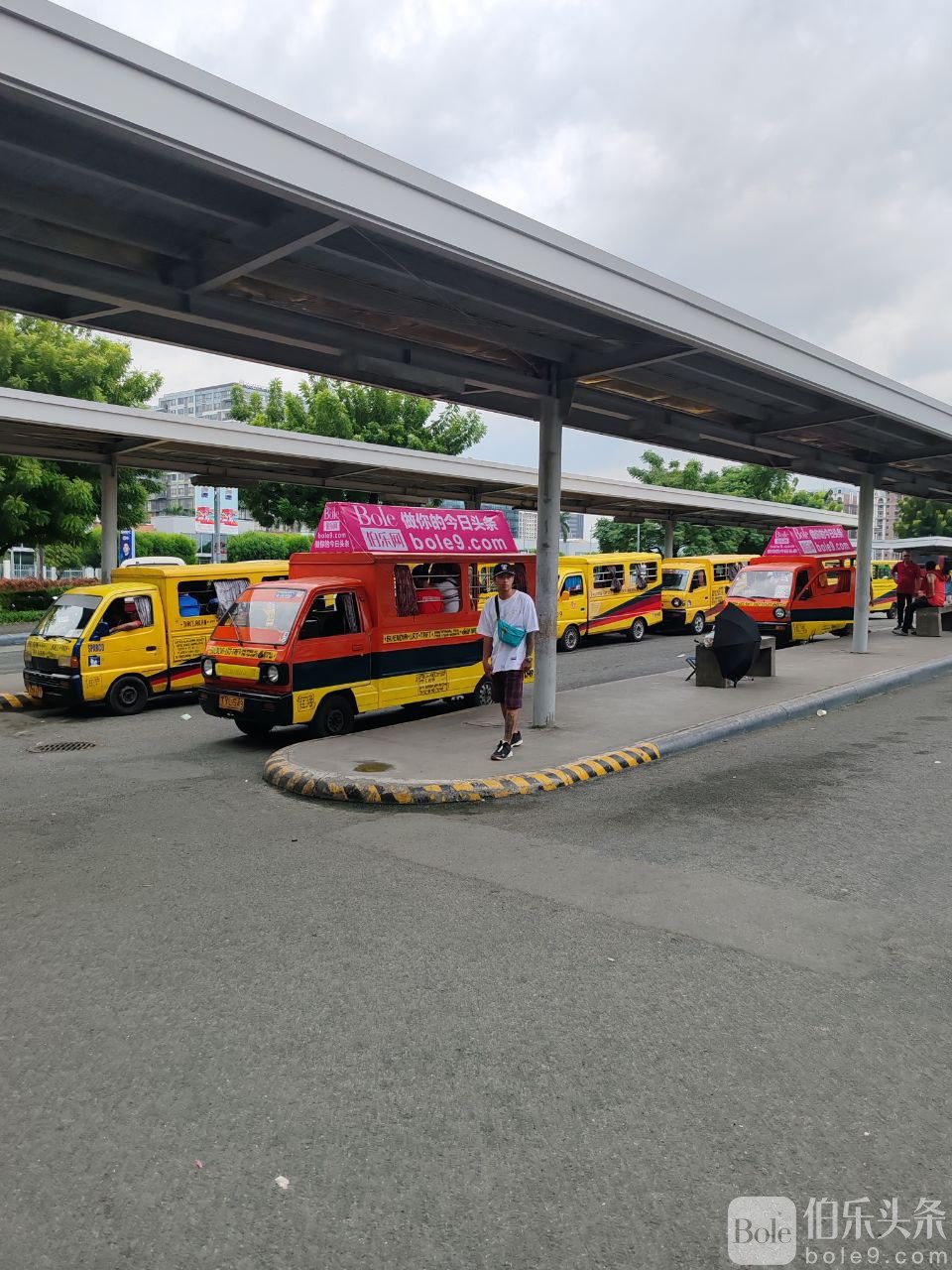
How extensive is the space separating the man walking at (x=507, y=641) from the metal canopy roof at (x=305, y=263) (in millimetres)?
2714

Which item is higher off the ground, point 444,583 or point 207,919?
point 444,583

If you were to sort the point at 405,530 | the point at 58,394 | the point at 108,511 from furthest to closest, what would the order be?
the point at 58,394 < the point at 108,511 < the point at 405,530

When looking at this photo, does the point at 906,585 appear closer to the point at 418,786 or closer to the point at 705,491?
the point at 418,786

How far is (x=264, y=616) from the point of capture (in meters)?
10.7

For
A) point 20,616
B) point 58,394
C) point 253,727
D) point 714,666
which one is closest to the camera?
point 253,727

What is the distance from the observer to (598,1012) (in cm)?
418

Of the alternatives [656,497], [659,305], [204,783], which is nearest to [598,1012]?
[204,783]

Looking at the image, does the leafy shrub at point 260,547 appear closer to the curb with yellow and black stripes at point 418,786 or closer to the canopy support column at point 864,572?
the canopy support column at point 864,572

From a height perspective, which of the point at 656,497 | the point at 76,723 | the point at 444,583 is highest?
the point at 656,497

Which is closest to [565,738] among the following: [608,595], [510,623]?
[510,623]

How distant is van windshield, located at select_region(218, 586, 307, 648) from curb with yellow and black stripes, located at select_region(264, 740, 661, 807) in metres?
1.94

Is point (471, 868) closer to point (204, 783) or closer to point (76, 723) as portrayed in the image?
point (204, 783)

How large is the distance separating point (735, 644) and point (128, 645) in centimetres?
880

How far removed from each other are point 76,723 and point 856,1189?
11.4m
